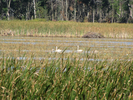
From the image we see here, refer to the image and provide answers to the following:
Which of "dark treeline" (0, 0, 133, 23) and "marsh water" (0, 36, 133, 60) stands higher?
"dark treeline" (0, 0, 133, 23)

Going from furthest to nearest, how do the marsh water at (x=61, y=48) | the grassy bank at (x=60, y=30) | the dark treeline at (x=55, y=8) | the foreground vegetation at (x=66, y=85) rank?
1. the dark treeline at (x=55, y=8)
2. the grassy bank at (x=60, y=30)
3. the marsh water at (x=61, y=48)
4. the foreground vegetation at (x=66, y=85)

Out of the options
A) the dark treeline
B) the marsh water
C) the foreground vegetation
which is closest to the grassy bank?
the marsh water

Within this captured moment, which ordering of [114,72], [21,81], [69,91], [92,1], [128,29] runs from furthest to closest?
[92,1]
[128,29]
[114,72]
[21,81]
[69,91]

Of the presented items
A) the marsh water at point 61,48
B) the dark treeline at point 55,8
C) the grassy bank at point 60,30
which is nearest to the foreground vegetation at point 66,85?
the marsh water at point 61,48

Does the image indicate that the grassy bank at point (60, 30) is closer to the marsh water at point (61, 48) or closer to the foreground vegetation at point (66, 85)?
the marsh water at point (61, 48)

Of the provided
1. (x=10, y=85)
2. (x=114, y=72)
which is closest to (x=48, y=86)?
(x=10, y=85)

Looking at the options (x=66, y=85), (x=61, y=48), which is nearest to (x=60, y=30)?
(x=61, y=48)

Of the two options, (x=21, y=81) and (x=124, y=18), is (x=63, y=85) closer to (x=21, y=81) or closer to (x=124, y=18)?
(x=21, y=81)

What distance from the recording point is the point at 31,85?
16.7ft

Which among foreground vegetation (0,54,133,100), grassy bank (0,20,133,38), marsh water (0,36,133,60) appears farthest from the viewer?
grassy bank (0,20,133,38)

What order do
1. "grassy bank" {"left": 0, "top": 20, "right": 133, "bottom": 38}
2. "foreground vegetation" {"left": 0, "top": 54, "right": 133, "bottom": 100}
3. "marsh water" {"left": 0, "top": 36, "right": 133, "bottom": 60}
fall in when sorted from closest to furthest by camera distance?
"foreground vegetation" {"left": 0, "top": 54, "right": 133, "bottom": 100}, "marsh water" {"left": 0, "top": 36, "right": 133, "bottom": 60}, "grassy bank" {"left": 0, "top": 20, "right": 133, "bottom": 38}

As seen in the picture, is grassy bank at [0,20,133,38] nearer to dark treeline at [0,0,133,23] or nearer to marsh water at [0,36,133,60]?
marsh water at [0,36,133,60]

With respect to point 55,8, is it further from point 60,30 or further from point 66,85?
point 66,85

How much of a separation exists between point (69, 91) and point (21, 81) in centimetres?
93
